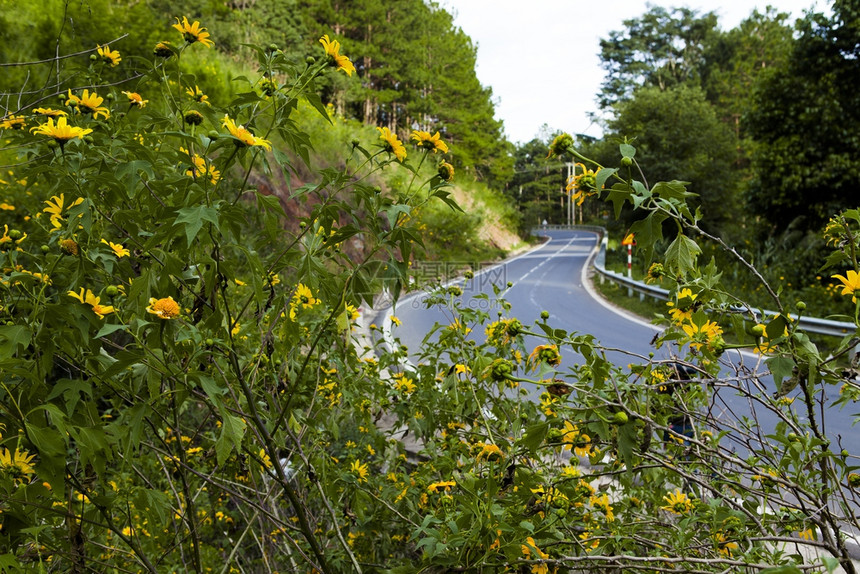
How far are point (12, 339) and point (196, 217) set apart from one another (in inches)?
15.2

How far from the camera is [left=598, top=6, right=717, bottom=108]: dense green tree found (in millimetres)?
38531

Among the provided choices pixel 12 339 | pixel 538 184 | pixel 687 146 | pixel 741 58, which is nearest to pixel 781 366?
pixel 12 339

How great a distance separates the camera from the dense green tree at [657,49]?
1517 inches

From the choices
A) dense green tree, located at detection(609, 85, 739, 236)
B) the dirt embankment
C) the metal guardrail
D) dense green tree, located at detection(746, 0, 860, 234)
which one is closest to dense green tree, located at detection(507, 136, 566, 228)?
the dirt embankment

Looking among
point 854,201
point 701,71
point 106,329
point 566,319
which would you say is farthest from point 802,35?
point 701,71

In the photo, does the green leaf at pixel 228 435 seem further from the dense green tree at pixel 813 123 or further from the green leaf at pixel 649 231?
the dense green tree at pixel 813 123

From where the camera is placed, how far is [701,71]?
3741cm

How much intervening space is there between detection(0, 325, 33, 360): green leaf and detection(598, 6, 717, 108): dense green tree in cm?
4184

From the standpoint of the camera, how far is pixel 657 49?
40.9 meters

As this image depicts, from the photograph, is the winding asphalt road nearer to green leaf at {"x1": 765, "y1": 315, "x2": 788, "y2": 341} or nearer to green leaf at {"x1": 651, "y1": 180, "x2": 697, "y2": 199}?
green leaf at {"x1": 651, "y1": 180, "x2": 697, "y2": 199}

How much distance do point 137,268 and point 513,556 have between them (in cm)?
146

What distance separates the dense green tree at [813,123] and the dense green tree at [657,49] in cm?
2904

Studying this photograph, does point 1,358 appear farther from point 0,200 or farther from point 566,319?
point 566,319

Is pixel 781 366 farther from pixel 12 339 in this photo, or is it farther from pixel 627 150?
pixel 12 339
